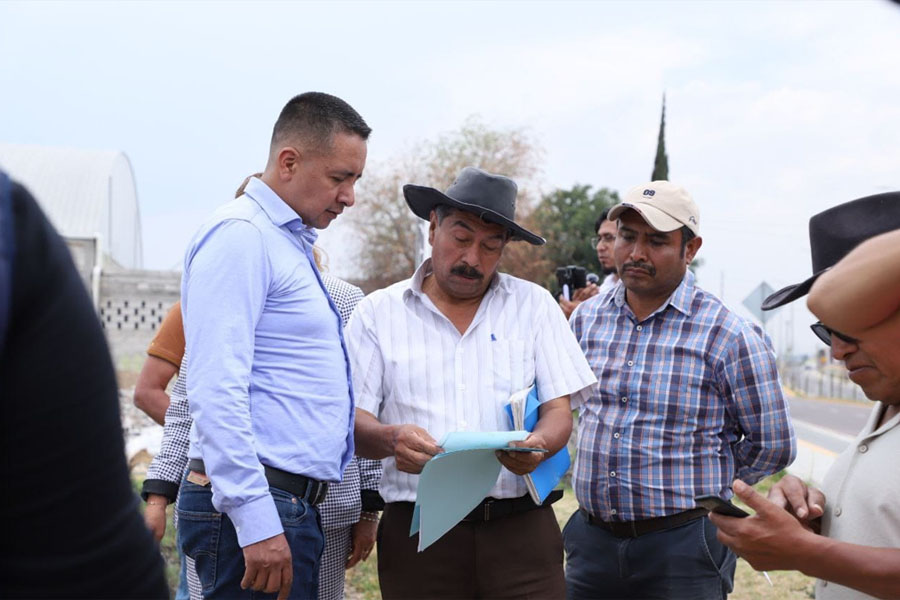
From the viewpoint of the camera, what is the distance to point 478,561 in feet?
9.86

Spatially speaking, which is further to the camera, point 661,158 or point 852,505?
point 661,158

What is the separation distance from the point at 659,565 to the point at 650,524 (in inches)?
5.7

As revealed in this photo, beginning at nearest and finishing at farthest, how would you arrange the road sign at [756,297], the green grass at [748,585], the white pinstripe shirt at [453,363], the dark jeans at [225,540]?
the dark jeans at [225,540]
the white pinstripe shirt at [453,363]
the green grass at [748,585]
the road sign at [756,297]

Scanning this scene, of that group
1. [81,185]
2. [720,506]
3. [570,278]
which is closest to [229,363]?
[720,506]

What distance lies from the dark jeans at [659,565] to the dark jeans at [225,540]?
126cm

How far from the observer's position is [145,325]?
25.9 metres

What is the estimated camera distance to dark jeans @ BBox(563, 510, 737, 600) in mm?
3223

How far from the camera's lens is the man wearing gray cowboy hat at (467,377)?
3010mm

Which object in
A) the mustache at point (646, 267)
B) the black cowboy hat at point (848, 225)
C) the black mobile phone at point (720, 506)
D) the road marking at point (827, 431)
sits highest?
the black cowboy hat at point (848, 225)

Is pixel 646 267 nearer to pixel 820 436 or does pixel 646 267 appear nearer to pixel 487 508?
pixel 487 508

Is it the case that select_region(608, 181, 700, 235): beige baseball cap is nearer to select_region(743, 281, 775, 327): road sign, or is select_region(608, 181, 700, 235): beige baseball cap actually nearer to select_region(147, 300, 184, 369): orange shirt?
select_region(147, 300, 184, 369): orange shirt

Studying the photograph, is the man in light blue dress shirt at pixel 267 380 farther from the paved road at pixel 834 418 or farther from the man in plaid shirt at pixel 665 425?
the paved road at pixel 834 418

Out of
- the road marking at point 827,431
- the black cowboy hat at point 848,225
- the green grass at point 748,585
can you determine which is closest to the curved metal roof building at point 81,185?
the road marking at point 827,431

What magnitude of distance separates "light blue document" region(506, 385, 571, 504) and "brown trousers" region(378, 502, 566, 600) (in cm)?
15
